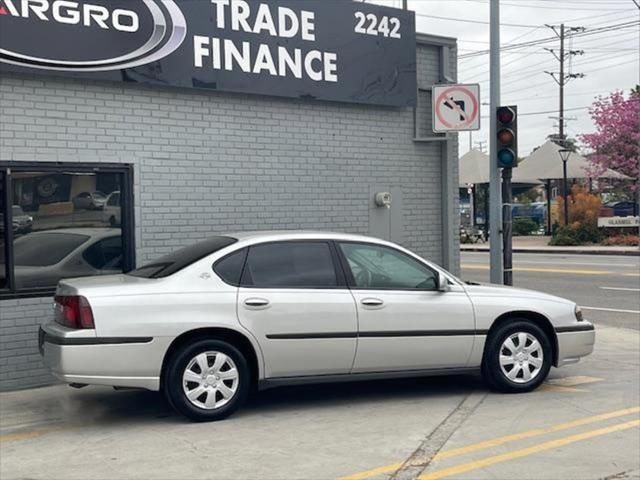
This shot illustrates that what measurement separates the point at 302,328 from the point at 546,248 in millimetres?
26932

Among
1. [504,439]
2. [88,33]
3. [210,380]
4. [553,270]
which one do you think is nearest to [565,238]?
[553,270]

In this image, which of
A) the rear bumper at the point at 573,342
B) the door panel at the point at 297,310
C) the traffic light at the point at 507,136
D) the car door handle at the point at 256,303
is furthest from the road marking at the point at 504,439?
the traffic light at the point at 507,136

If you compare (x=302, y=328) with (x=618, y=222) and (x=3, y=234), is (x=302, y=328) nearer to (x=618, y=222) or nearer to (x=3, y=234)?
(x=3, y=234)

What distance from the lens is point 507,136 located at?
34.5 ft

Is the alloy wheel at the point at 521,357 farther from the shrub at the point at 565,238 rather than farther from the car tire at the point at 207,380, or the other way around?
the shrub at the point at 565,238

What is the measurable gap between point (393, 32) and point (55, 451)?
23.8 ft

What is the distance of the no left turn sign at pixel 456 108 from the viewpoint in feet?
35.0

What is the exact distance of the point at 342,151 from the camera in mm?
10336

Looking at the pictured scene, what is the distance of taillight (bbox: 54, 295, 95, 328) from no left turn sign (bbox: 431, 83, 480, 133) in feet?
20.2

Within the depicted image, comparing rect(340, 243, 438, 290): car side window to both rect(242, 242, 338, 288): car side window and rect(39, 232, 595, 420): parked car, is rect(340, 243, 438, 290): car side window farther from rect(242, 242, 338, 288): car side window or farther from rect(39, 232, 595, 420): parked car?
rect(242, 242, 338, 288): car side window

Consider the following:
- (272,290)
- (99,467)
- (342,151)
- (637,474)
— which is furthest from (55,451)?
(342,151)

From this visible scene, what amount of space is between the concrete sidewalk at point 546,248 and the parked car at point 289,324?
23.0 meters

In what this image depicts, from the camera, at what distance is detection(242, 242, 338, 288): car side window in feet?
21.8

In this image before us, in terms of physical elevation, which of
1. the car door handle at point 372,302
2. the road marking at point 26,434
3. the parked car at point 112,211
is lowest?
the road marking at point 26,434
